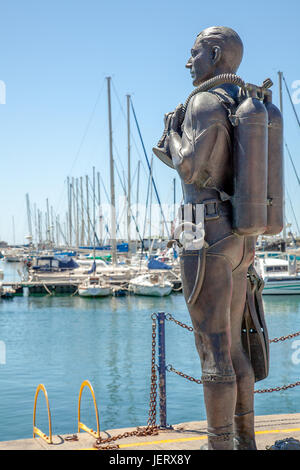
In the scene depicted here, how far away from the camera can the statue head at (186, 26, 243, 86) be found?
14.9ft

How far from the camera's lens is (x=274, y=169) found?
452 centimetres

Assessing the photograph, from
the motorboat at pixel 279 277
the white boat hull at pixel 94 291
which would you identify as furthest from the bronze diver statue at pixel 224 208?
the white boat hull at pixel 94 291

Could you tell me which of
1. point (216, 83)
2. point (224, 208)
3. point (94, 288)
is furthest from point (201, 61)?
point (94, 288)

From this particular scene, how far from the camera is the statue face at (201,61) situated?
15.0ft

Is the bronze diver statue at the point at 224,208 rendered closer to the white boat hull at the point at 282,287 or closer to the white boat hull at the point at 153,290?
the white boat hull at the point at 282,287

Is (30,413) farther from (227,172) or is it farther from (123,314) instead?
(123,314)

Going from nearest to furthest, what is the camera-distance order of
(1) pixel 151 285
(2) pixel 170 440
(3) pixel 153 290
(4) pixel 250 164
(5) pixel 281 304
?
1. (4) pixel 250 164
2. (2) pixel 170 440
3. (5) pixel 281 304
4. (3) pixel 153 290
5. (1) pixel 151 285

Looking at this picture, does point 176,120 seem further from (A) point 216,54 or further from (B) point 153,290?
(B) point 153,290

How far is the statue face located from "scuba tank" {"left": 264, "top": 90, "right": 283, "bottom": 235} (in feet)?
1.57

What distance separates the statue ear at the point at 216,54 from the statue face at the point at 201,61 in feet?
0.03

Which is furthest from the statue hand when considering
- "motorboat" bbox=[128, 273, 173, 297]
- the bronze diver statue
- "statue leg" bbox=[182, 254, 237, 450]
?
"motorboat" bbox=[128, 273, 173, 297]

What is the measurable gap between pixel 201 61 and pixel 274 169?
0.98 meters

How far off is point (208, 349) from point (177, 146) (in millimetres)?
1435
